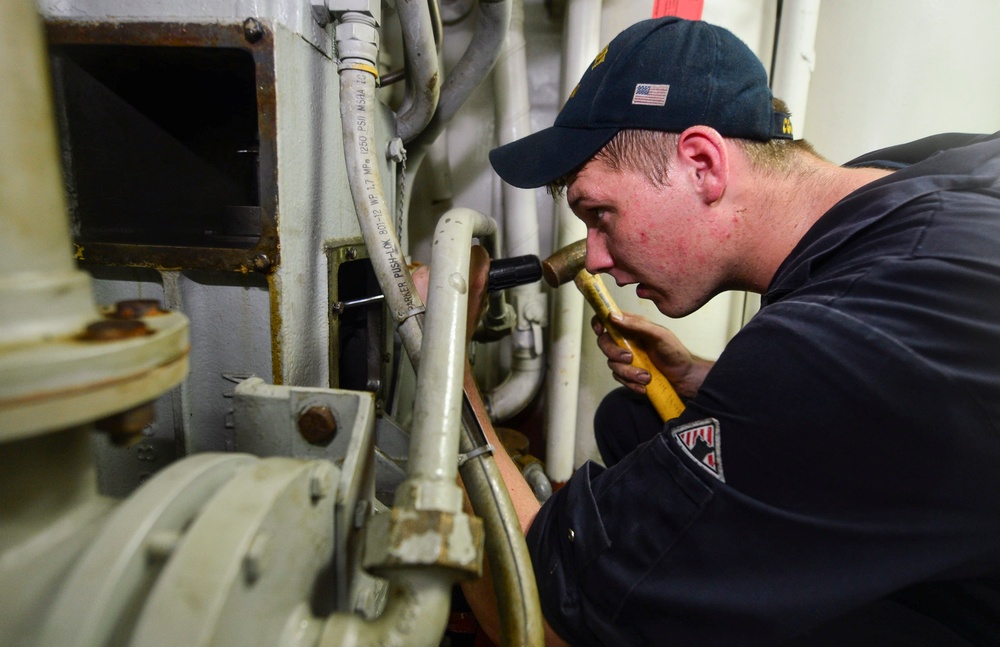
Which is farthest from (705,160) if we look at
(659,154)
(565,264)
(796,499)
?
(796,499)

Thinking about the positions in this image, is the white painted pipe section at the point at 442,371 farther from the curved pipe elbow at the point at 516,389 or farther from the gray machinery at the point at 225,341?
the curved pipe elbow at the point at 516,389

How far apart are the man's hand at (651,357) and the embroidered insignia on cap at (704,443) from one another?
494 mm

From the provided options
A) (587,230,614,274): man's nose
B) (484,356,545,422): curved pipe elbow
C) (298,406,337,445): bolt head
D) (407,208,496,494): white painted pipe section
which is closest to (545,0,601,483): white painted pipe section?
(484,356,545,422): curved pipe elbow

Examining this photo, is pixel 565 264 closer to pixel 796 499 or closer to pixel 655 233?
pixel 655 233

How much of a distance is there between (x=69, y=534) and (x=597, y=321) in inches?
36.1

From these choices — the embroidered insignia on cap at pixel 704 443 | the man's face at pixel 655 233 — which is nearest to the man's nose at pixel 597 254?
the man's face at pixel 655 233

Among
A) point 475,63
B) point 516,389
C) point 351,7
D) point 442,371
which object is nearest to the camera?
point 442,371

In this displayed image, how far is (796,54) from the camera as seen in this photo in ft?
3.62

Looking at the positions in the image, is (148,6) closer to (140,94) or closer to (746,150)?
(140,94)

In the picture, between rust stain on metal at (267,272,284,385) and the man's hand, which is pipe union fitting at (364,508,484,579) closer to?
rust stain on metal at (267,272,284,385)

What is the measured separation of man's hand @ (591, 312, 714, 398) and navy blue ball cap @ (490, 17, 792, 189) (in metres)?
0.41

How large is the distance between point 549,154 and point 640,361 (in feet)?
1.57

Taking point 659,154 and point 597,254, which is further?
point 597,254

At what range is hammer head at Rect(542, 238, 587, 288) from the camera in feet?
3.08
